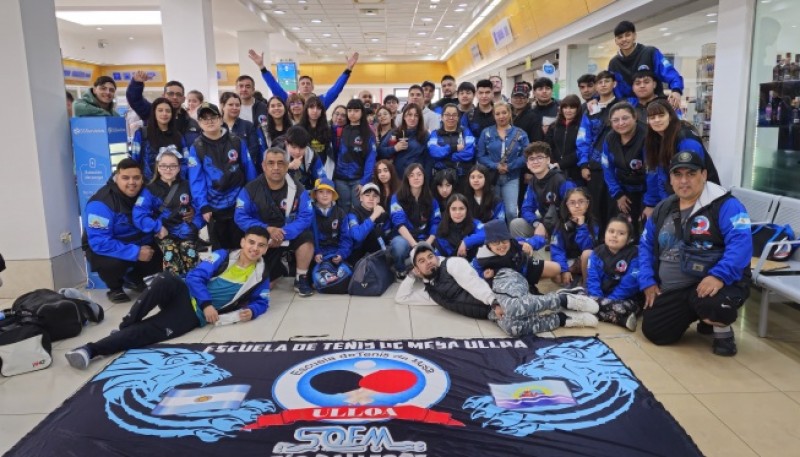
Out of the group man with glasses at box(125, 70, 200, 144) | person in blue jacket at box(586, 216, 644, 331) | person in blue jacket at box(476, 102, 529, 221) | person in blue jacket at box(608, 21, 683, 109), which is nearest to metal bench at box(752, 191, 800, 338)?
person in blue jacket at box(586, 216, 644, 331)

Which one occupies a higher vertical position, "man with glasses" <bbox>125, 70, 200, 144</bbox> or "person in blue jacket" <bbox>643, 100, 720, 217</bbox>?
"man with glasses" <bbox>125, 70, 200, 144</bbox>

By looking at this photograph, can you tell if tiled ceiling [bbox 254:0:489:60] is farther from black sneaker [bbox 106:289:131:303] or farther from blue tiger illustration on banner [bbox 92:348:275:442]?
blue tiger illustration on banner [bbox 92:348:275:442]

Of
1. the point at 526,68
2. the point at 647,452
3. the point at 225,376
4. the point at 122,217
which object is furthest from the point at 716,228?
the point at 526,68

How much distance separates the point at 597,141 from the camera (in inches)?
208

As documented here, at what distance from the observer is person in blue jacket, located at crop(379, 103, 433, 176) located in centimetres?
589

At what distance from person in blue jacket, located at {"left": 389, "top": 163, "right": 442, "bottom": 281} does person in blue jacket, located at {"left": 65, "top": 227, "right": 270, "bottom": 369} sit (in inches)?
55.4

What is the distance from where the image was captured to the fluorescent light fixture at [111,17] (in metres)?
13.0

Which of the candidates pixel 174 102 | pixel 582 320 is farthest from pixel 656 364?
pixel 174 102

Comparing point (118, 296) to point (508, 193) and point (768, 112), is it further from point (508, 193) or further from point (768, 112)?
point (768, 112)

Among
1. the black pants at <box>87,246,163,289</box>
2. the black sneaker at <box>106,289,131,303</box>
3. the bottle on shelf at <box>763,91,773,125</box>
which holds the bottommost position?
the black sneaker at <box>106,289,131,303</box>

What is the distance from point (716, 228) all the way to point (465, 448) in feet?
7.18

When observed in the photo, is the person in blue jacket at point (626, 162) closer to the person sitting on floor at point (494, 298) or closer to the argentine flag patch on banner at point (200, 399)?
the person sitting on floor at point (494, 298)

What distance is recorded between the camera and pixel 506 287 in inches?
162

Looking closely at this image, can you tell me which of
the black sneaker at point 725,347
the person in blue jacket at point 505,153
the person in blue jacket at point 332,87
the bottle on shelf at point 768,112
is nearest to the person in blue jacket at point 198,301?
the person in blue jacket at point 332,87
